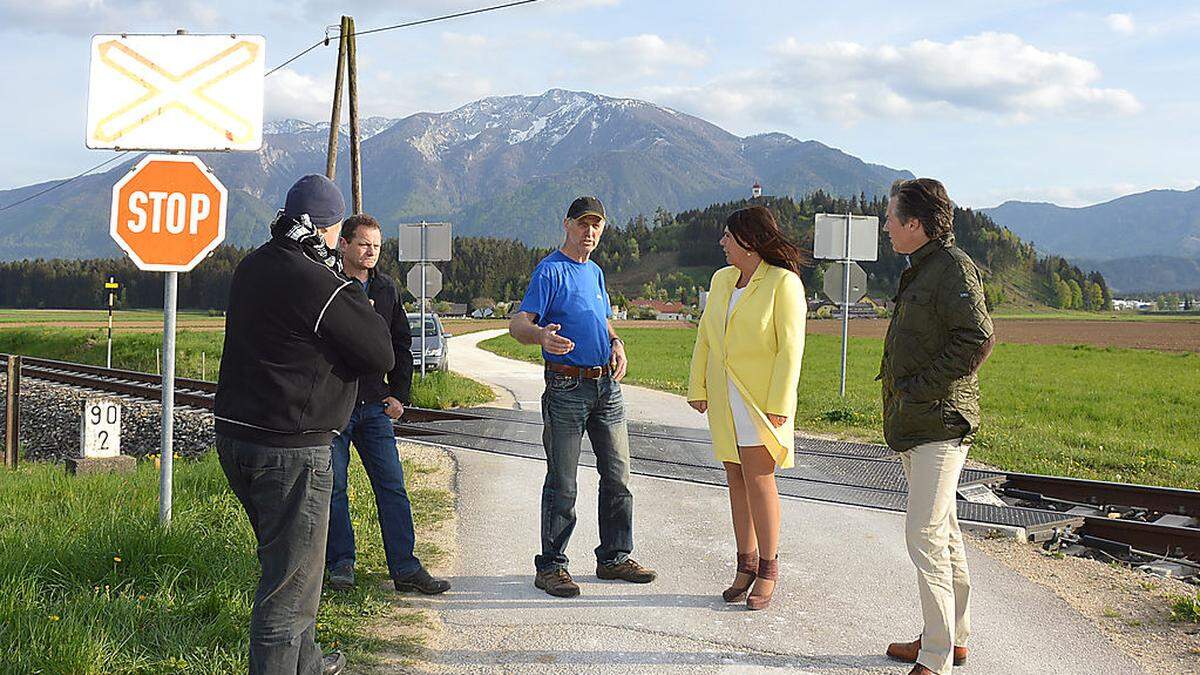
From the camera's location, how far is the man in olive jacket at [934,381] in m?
4.50

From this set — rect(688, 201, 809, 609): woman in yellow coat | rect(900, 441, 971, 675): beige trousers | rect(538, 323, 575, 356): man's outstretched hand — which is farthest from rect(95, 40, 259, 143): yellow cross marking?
rect(900, 441, 971, 675): beige trousers

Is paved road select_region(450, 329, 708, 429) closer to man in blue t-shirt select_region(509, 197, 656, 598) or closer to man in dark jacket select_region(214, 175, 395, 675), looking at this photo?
man in blue t-shirt select_region(509, 197, 656, 598)

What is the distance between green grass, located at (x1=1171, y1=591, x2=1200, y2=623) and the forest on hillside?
343 feet

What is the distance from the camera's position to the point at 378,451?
5.88 meters

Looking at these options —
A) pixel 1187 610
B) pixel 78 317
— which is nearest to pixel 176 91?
pixel 1187 610

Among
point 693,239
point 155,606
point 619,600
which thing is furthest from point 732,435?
point 693,239

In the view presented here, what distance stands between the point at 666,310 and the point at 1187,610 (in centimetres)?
12687

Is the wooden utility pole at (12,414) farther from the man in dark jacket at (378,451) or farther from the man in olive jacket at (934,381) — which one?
the man in olive jacket at (934,381)

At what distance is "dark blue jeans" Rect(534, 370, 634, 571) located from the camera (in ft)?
19.0

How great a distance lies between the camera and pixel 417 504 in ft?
27.1

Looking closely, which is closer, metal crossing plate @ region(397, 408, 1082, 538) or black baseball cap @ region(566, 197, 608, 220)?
black baseball cap @ region(566, 197, 608, 220)

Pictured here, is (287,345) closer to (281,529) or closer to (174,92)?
(281,529)

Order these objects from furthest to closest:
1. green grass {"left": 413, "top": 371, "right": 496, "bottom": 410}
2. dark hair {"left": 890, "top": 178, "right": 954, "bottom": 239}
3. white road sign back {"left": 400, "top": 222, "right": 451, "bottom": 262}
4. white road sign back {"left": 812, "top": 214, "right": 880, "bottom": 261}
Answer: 1. white road sign back {"left": 400, "top": 222, "right": 451, "bottom": 262}
2. white road sign back {"left": 812, "top": 214, "right": 880, "bottom": 261}
3. green grass {"left": 413, "top": 371, "right": 496, "bottom": 410}
4. dark hair {"left": 890, "top": 178, "right": 954, "bottom": 239}

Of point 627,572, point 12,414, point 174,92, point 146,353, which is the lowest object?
point 146,353
